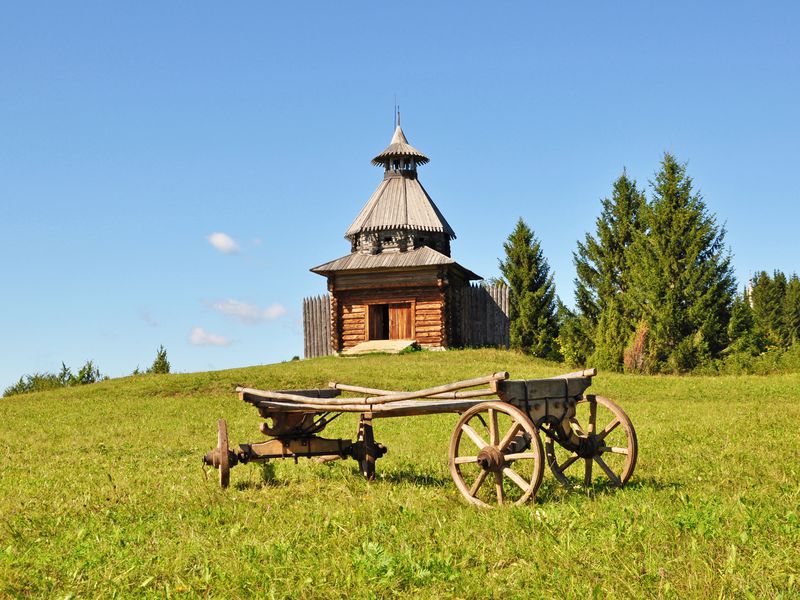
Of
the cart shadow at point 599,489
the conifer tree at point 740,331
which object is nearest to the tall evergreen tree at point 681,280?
the conifer tree at point 740,331

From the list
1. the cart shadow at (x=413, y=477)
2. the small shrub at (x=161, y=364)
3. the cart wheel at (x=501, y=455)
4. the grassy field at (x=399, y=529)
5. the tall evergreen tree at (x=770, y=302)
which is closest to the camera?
the grassy field at (x=399, y=529)

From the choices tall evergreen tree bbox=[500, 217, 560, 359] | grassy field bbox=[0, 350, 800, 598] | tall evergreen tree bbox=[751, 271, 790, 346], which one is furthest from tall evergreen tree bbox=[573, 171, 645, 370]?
grassy field bbox=[0, 350, 800, 598]

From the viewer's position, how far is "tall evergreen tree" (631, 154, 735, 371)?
110ft

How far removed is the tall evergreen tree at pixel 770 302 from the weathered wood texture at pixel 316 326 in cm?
3592

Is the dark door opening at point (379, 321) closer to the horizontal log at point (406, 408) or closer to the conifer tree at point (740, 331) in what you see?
the conifer tree at point (740, 331)

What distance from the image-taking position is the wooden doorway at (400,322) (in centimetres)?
3384

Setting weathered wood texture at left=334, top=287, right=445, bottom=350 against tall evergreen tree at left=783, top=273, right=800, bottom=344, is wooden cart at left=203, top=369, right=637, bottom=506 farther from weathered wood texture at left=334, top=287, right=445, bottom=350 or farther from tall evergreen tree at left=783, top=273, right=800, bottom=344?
tall evergreen tree at left=783, top=273, right=800, bottom=344

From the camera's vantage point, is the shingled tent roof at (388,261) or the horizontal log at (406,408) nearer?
the horizontal log at (406,408)

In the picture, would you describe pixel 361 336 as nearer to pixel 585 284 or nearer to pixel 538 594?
pixel 585 284

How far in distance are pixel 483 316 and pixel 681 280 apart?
9384 millimetres

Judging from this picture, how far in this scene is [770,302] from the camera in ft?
193

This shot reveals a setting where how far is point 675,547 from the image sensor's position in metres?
5.01

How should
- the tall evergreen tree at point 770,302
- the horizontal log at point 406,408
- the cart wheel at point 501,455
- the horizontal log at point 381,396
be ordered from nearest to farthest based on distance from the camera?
the cart wheel at point 501,455 → the horizontal log at point 381,396 → the horizontal log at point 406,408 → the tall evergreen tree at point 770,302

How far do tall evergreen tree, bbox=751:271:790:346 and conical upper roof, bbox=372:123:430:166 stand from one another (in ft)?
107
